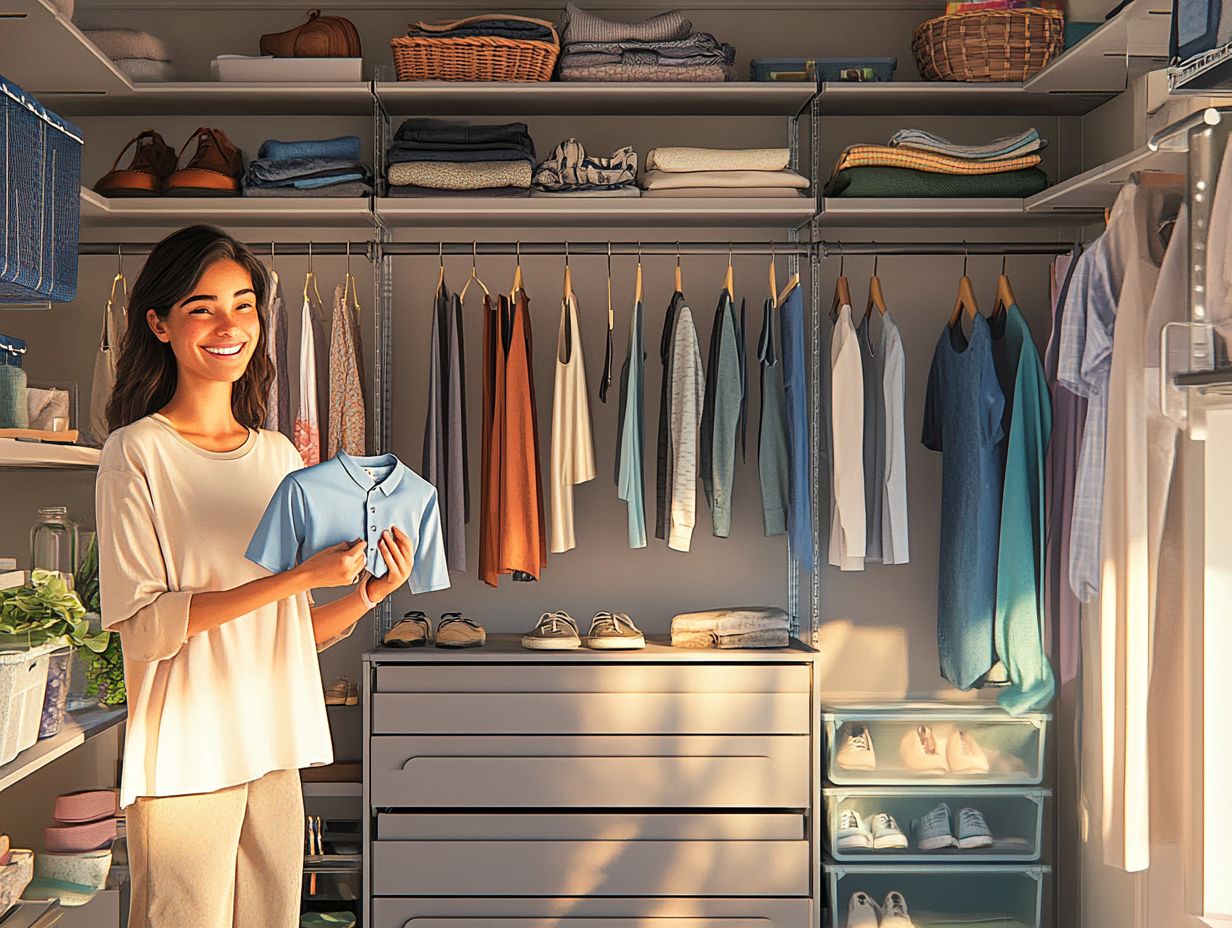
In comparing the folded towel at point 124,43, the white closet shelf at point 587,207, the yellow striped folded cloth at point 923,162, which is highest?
the folded towel at point 124,43

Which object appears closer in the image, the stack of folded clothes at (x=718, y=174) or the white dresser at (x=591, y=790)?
the white dresser at (x=591, y=790)

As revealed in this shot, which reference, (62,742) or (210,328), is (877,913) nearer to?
(62,742)

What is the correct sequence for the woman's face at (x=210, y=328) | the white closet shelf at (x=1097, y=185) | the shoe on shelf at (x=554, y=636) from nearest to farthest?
the woman's face at (x=210, y=328)
the white closet shelf at (x=1097, y=185)
the shoe on shelf at (x=554, y=636)

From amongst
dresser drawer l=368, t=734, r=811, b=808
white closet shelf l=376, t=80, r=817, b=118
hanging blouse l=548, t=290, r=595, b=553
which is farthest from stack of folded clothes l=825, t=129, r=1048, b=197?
dresser drawer l=368, t=734, r=811, b=808

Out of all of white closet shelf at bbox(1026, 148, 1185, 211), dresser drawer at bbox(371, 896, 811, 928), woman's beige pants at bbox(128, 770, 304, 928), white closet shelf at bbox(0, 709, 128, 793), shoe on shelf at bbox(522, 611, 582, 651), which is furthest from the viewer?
shoe on shelf at bbox(522, 611, 582, 651)

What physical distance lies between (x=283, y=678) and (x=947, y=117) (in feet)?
9.15

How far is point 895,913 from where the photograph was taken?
3314 millimetres

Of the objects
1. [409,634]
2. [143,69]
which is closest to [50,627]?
[409,634]

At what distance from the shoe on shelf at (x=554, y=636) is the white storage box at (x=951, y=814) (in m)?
0.80

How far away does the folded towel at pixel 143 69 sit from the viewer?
3338 mm

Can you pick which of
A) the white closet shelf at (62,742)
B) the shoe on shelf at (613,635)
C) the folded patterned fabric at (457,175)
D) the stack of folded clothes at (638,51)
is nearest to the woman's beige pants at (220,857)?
the white closet shelf at (62,742)

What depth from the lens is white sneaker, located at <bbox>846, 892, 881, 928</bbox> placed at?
3.29 meters

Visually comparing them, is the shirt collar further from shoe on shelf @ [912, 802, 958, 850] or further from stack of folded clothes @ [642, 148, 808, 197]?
shoe on shelf @ [912, 802, 958, 850]

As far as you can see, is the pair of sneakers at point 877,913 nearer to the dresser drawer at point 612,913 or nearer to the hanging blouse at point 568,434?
the dresser drawer at point 612,913
